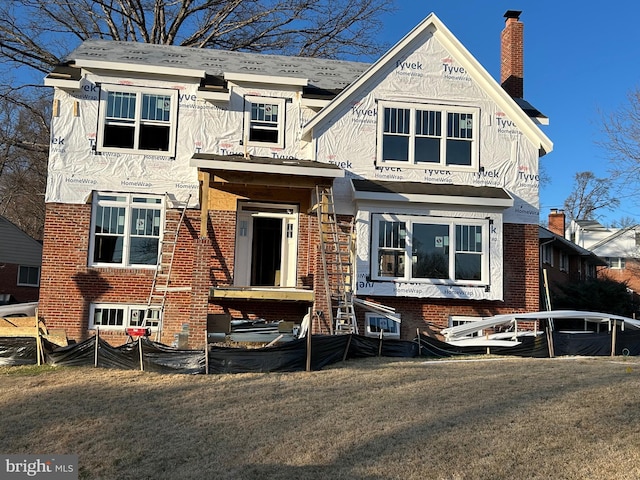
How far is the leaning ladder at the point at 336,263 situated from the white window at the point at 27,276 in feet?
69.4

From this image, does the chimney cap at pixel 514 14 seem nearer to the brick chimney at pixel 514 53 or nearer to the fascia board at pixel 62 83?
the brick chimney at pixel 514 53

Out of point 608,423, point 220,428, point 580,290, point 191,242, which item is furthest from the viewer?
point 580,290

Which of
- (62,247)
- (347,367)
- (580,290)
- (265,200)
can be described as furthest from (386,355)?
(580,290)

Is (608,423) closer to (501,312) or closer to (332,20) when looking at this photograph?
(501,312)

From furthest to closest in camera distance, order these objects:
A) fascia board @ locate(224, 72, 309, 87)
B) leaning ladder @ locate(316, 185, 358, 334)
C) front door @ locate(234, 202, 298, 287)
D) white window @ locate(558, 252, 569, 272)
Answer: white window @ locate(558, 252, 569, 272), front door @ locate(234, 202, 298, 287), fascia board @ locate(224, 72, 309, 87), leaning ladder @ locate(316, 185, 358, 334)

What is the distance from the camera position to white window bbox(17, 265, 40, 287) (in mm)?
31891

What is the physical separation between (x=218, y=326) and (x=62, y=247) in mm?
4473

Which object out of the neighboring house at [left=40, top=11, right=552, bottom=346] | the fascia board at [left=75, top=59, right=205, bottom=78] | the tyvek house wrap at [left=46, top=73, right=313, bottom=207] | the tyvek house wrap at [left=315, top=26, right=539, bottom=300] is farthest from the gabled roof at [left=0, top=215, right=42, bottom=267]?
the tyvek house wrap at [left=315, top=26, right=539, bottom=300]

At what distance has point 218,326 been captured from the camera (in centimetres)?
1568

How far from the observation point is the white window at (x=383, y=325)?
54.7 feet

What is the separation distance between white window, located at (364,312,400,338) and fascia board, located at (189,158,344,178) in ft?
12.4

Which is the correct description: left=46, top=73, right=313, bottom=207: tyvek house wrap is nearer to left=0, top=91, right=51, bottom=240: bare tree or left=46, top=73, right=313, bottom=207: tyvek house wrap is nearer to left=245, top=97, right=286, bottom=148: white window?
left=245, top=97, right=286, bottom=148: white window

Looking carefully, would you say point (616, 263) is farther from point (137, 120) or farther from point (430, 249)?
point (137, 120)

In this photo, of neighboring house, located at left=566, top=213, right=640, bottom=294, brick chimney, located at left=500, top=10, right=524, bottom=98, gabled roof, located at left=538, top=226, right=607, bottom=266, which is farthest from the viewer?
neighboring house, located at left=566, top=213, right=640, bottom=294
